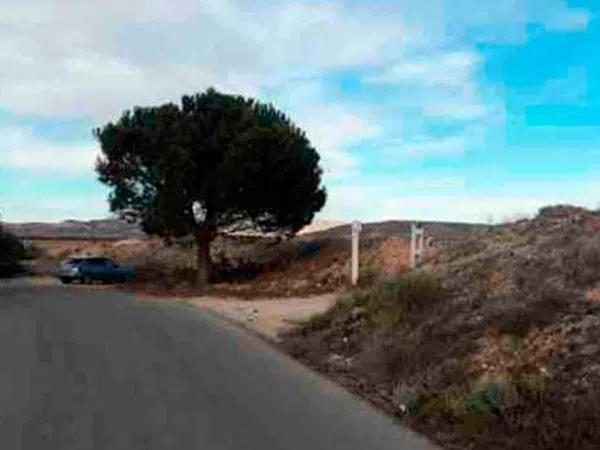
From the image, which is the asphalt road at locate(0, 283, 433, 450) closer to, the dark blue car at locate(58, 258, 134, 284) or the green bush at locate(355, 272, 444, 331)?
the green bush at locate(355, 272, 444, 331)

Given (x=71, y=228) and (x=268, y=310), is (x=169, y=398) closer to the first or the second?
(x=268, y=310)

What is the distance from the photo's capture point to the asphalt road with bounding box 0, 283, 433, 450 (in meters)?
10.7

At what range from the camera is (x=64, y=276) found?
64.9m

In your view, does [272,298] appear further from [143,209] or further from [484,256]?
[484,256]

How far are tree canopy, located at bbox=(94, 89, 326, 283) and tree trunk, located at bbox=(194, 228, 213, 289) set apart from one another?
5 centimetres

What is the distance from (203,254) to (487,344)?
39270 millimetres

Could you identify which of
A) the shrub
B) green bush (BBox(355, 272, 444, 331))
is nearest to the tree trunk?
green bush (BBox(355, 272, 444, 331))

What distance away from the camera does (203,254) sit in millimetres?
53375

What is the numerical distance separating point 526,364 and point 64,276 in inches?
2136

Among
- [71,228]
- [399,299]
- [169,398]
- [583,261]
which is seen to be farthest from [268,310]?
[71,228]

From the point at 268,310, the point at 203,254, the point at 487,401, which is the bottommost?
the point at 487,401

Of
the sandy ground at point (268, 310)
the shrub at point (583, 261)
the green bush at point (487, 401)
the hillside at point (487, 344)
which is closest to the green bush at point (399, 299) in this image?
the hillside at point (487, 344)

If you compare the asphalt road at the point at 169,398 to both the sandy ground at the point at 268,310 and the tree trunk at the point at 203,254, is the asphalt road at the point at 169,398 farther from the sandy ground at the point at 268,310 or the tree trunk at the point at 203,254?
the tree trunk at the point at 203,254

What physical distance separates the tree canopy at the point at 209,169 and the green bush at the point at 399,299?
27.9 meters
